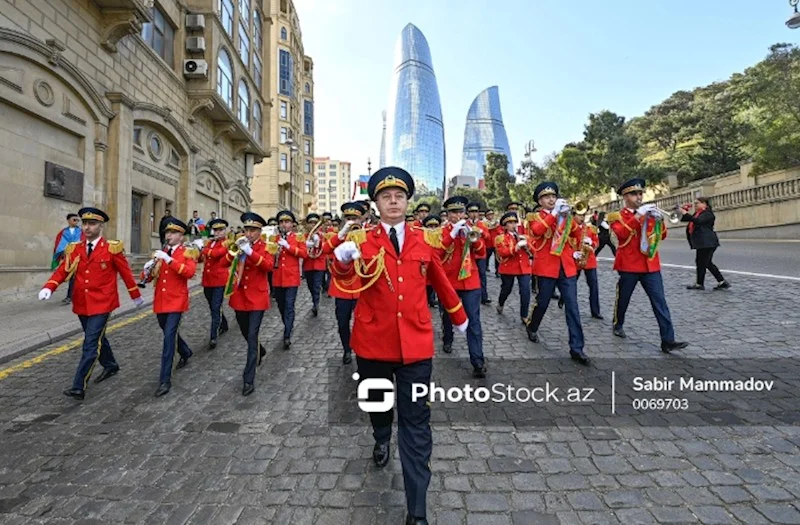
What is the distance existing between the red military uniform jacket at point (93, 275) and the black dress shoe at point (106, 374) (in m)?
0.88

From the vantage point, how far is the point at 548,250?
20.2ft

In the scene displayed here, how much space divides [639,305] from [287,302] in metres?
7.25

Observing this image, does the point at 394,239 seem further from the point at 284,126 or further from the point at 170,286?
the point at 284,126

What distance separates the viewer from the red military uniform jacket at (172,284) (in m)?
5.39

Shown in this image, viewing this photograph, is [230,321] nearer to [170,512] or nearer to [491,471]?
[170,512]

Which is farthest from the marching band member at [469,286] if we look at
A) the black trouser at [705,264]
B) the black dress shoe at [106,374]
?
the black trouser at [705,264]

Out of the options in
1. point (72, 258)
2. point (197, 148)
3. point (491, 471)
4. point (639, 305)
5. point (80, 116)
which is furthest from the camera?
point (197, 148)

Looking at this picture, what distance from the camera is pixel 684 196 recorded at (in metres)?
35.0

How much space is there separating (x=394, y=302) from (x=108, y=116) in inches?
593

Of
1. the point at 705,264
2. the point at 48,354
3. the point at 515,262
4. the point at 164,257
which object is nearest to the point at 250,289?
the point at 164,257

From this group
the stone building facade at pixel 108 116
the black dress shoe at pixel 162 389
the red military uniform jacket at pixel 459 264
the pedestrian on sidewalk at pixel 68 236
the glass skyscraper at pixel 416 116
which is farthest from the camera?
the glass skyscraper at pixel 416 116

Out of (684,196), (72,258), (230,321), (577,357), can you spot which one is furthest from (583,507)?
(684,196)

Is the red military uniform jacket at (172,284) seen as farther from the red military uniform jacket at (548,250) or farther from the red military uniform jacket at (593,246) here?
the red military uniform jacket at (593,246)

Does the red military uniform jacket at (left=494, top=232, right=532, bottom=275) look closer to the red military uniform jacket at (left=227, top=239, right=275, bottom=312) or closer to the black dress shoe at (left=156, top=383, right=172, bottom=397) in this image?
the red military uniform jacket at (left=227, top=239, right=275, bottom=312)
